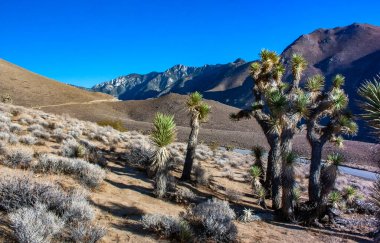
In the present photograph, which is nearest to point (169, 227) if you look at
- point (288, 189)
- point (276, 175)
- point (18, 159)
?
point (288, 189)

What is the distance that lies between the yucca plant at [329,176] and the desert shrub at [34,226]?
963 centimetres

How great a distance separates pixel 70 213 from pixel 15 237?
1424mm

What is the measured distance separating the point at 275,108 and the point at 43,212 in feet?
30.1

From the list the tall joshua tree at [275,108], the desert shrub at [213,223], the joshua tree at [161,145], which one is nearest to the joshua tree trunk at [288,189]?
the tall joshua tree at [275,108]

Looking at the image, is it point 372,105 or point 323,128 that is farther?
point 323,128

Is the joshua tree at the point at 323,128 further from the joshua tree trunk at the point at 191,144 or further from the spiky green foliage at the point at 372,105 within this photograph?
the spiky green foliage at the point at 372,105

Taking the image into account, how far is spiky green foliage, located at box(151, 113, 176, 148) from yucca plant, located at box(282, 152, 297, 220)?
13.1 feet

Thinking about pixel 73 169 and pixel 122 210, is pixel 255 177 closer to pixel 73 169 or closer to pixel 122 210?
pixel 122 210

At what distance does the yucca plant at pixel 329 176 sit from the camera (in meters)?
13.5

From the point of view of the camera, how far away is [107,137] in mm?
24016

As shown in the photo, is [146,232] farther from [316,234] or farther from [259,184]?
[259,184]

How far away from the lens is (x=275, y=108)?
13.9 meters

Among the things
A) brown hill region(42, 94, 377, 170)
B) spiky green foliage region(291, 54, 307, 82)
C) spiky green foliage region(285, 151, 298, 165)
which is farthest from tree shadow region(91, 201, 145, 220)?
Result: brown hill region(42, 94, 377, 170)

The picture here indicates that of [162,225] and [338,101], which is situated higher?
[338,101]
